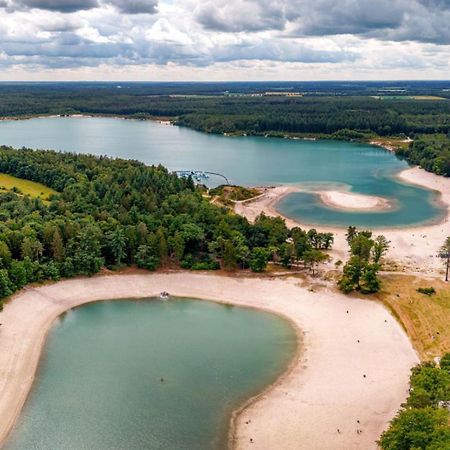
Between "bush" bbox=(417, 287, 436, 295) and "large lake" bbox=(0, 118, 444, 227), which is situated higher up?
"large lake" bbox=(0, 118, 444, 227)

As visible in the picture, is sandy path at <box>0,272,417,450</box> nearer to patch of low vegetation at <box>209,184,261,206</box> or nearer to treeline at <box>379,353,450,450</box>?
treeline at <box>379,353,450,450</box>

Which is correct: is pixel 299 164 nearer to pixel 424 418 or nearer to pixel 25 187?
pixel 25 187

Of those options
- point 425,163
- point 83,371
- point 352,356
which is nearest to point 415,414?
point 352,356

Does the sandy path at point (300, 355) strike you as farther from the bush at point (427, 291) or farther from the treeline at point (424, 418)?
the bush at point (427, 291)

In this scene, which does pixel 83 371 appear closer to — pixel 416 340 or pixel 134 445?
pixel 134 445

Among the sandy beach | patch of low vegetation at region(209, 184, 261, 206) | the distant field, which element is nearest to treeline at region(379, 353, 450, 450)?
the sandy beach

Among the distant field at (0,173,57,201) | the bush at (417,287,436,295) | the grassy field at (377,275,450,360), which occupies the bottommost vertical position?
the grassy field at (377,275,450,360)
